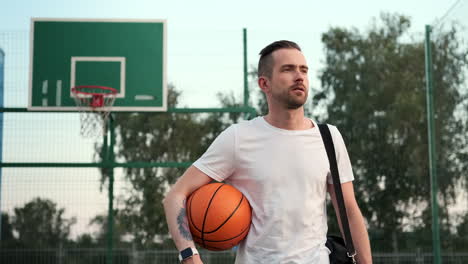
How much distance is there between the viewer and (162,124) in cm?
935

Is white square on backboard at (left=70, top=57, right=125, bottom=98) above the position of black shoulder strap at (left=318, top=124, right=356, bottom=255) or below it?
above

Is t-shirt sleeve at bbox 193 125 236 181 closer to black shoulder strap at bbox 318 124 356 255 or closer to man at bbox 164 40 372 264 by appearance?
man at bbox 164 40 372 264

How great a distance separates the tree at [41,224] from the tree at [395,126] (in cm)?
411

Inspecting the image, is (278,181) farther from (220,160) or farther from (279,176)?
(220,160)

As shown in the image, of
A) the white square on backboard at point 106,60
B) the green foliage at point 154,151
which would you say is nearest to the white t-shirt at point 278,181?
the green foliage at point 154,151

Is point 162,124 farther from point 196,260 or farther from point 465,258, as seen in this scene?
point 196,260

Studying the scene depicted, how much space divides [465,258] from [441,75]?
2620 mm

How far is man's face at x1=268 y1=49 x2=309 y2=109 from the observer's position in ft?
8.85

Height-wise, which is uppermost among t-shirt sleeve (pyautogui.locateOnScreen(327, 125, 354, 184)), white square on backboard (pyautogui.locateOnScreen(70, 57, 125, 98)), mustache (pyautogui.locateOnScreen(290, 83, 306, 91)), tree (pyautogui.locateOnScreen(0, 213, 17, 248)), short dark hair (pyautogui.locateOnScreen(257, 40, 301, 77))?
white square on backboard (pyautogui.locateOnScreen(70, 57, 125, 98))

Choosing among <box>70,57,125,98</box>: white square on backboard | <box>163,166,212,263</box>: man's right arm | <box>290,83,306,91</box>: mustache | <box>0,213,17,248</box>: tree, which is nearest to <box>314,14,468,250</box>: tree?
<box>70,57,125,98</box>: white square on backboard

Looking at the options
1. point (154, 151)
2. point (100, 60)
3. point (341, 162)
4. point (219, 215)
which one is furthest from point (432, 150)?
point (219, 215)

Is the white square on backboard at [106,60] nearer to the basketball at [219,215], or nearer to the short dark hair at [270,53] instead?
the short dark hair at [270,53]

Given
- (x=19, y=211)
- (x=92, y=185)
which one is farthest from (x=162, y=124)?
(x=19, y=211)

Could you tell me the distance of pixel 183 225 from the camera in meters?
2.66
